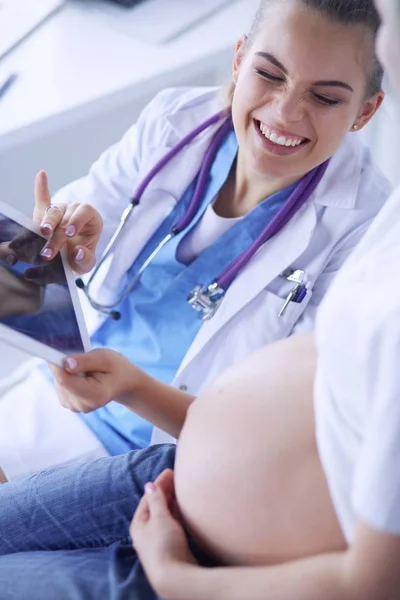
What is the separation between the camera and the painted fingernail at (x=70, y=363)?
3.05ft

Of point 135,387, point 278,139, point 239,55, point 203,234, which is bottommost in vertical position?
point 135,387

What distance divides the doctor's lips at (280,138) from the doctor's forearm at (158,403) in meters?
0.36

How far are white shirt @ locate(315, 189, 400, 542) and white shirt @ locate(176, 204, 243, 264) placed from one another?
1.65 feet

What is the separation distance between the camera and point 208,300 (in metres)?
1.18

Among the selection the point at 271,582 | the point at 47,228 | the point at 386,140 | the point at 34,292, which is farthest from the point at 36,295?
the point at 386,140

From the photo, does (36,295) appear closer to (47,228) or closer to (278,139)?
(47,228)

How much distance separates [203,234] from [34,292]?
35 cm

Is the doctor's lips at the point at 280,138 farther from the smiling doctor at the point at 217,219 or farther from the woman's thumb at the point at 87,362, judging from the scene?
the woman's thumb at the point at 87,362

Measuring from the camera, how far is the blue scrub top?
1201 millimetres

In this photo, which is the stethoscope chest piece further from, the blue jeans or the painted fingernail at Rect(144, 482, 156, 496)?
the painted fingernail at Rect(144, 482, 156, 496)

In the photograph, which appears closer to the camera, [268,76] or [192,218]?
→ [268,76]

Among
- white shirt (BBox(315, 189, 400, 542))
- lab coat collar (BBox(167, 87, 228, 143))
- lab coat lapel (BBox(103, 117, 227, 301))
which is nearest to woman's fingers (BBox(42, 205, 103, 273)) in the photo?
lab coat lapel (BBox(103, 117, 227, 301))

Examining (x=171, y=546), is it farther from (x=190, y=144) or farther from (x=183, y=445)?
(x=190, y=144)

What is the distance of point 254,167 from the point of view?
1157 millimetres
